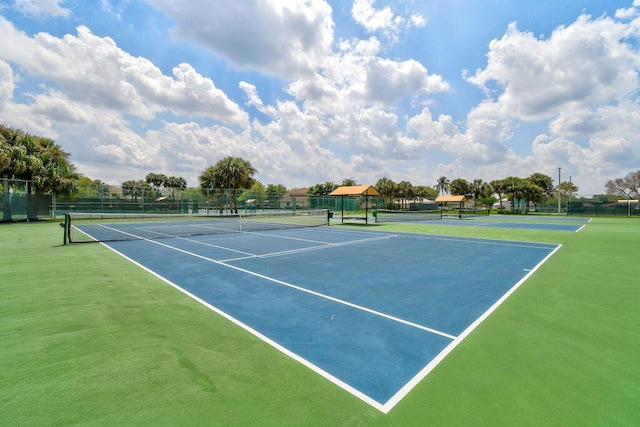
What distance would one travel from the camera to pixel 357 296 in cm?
616

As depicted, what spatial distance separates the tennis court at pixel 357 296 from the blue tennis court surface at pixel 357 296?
0.06 feet

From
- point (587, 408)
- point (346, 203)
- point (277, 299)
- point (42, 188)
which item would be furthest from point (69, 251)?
point (346, 203)

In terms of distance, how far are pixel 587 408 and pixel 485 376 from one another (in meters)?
0.84

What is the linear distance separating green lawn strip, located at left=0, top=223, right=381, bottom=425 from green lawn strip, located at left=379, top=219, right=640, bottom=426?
0.83 m

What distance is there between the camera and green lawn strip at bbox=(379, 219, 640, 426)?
2695 mm

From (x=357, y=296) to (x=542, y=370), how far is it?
10.6 feet

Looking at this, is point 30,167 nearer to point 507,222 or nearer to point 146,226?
point 146,226

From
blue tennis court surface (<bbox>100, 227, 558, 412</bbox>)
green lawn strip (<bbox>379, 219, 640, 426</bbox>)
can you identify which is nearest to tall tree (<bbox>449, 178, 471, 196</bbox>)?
blue tennis court surface (<bbox>100, 227, 558, 412</bbox>)

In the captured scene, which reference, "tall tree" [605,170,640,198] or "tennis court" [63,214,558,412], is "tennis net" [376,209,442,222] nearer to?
"tennis court" [63,214,558,412]

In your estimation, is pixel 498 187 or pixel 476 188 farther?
pixel 476 188

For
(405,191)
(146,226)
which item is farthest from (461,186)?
(146,226)

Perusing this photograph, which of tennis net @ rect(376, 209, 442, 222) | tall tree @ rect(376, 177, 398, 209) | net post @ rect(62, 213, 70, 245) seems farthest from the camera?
tall tree @ rect(376, 177, 398, 209)

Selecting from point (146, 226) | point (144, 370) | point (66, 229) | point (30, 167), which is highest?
point (30, 167)

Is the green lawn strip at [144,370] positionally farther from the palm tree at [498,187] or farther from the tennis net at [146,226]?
the palm tree at [498,187]
